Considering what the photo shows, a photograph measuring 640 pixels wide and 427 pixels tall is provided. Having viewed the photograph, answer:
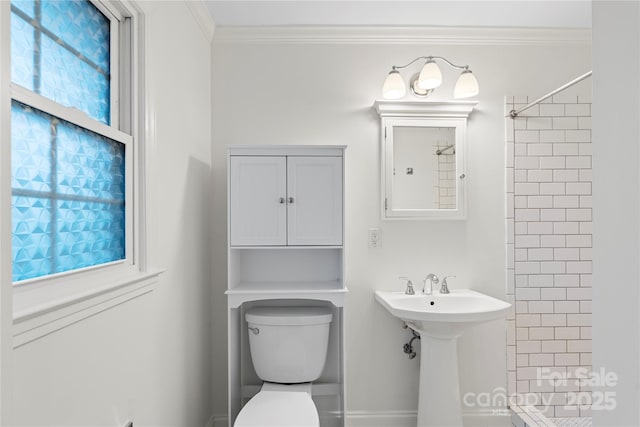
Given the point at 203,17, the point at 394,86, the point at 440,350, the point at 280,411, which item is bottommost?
the point at 280,411

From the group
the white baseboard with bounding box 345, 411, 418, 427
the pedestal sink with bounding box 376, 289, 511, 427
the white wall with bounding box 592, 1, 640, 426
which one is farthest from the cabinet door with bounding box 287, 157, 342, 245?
the white wall with bounding box 592, 1, 640, 426

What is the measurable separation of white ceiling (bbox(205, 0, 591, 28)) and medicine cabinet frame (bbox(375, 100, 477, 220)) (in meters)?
0.48

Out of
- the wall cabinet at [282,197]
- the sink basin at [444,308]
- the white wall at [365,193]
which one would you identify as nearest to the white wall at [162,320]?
the white wall at [365,193]

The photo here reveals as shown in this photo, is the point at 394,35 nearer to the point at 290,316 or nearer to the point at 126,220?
the point at 290,316

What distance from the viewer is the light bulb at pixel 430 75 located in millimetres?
2270

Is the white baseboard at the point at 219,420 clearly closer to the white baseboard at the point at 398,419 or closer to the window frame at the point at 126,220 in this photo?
the white baseboard at the point at 398,419

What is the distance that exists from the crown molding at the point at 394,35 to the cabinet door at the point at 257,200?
2.68ft

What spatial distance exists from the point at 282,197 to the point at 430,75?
1082mm

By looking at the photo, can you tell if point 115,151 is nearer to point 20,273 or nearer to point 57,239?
point 57,239

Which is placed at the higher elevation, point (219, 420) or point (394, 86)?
point (394, 86)

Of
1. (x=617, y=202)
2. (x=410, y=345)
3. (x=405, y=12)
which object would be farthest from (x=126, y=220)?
(x=405, y=12)

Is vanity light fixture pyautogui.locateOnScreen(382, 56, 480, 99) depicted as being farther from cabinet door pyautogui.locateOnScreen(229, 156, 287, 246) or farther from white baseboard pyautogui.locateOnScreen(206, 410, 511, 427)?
white baseboard pyautogui.locateOnScreen(206, 410, 511, 427)

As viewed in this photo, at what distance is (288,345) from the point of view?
216 centimetres

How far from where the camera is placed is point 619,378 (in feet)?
1.56
